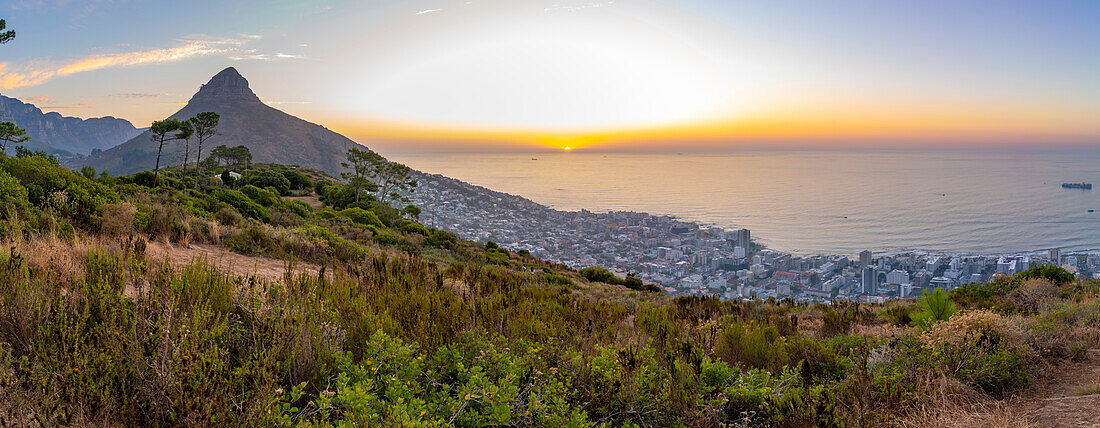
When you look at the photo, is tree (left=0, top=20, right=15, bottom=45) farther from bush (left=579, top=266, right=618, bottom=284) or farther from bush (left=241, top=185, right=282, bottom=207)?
bush (left=579, top=266, right=618, bottom=284)

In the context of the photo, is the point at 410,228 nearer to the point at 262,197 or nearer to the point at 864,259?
the point at 262,197

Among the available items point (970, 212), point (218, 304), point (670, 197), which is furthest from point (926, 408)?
point (670, 197)

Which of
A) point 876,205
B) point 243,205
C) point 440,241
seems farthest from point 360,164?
point 876,205

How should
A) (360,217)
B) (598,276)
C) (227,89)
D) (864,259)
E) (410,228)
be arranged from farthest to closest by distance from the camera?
(227,89), (410,228), (864,259), (360,217), (598,276)

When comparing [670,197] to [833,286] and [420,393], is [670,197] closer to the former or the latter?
[833,286]

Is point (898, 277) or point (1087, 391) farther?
point (898, 277)

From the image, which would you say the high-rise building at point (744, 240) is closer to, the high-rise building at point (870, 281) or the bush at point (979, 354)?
the high-rise building at point (870, 281)
